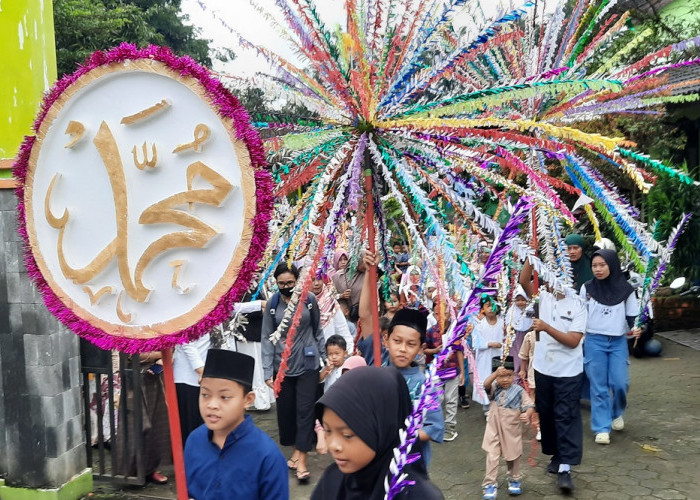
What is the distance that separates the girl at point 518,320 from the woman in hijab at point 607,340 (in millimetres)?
546

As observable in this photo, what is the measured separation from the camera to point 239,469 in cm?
281

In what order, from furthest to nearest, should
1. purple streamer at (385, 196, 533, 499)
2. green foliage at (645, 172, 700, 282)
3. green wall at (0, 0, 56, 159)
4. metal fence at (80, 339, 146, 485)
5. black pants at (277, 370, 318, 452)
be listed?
green foliage at (645, 172, 700, 282), black pants at (277, 370, 318, 452), metal fence at (80, 339, 146, 485), green wall at (0, 0, 56, 159), purple streamer at (385, 196, 533, 499)

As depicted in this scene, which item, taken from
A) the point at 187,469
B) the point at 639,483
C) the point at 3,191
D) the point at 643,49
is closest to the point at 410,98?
the point at 187,469

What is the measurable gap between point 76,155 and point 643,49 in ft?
34.2

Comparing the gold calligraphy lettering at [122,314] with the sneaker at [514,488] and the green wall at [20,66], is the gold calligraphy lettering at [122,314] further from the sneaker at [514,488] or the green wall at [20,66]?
the sneaker at [514,488]

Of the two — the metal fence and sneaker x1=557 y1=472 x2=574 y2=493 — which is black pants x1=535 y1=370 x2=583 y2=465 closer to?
sneaker x1=557 y1=472 x2=574 y2=493

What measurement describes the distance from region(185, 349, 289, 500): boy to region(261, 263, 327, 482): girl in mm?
2574

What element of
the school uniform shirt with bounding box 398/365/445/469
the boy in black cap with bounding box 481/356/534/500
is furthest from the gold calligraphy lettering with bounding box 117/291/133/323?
the boy in black cap with bounding box 481/356/534/500

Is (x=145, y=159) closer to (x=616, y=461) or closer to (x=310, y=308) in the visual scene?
(x=310, y=308)

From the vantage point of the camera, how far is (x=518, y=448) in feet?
16.6

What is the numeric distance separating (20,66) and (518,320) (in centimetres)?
453

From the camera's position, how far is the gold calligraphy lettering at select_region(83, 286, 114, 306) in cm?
260

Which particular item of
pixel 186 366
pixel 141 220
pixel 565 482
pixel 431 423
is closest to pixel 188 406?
pixel 186 366

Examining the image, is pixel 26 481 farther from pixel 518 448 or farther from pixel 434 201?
pixel 434 201
